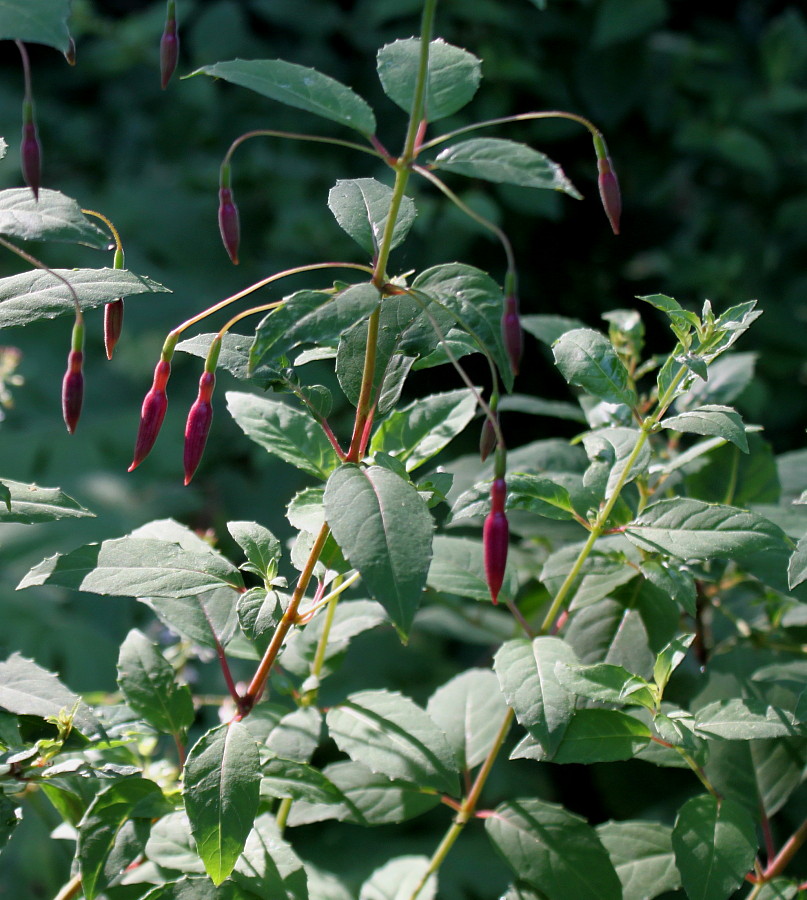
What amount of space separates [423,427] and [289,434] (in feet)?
0.33

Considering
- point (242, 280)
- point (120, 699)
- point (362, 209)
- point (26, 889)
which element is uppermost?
point (362, 209)

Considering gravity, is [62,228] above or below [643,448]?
above

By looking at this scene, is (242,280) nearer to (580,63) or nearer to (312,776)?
(580,63)

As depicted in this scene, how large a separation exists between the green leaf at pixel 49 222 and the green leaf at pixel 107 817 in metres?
0.35

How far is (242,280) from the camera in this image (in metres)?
2.67

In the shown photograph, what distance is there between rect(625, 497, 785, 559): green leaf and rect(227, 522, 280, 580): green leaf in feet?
0.84

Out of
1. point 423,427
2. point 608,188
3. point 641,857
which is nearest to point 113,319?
point 423,427

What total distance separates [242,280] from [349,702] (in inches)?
82.6

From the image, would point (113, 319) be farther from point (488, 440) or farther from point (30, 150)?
point (488, 440)

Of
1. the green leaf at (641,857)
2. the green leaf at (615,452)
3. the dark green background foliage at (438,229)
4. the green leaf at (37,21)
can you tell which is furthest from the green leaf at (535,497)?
the dark green background foliage at (438,229)

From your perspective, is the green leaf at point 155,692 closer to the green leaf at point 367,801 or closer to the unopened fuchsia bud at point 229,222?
the green leaf at point 367,801

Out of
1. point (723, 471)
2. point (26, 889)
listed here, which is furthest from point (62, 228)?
point (26, 889)

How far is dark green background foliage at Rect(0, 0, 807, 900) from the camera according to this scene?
6.52ft

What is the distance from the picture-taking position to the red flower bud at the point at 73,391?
573 millimetres
